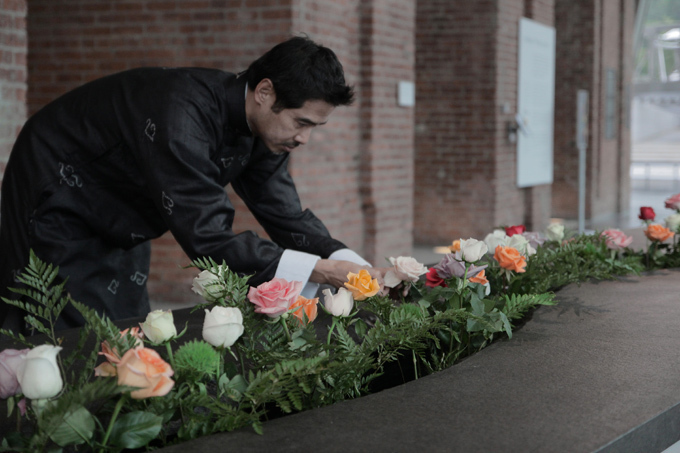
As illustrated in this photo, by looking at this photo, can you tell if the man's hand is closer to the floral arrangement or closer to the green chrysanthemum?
the floral arrangement

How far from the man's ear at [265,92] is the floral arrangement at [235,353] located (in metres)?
0.55

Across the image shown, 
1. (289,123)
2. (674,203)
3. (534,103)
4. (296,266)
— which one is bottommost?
(296,266)

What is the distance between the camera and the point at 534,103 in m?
8.44

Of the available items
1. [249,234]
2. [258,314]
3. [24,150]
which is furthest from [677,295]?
[24,150]

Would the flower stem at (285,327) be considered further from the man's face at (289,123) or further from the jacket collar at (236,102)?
the jacket collar at (236,102)

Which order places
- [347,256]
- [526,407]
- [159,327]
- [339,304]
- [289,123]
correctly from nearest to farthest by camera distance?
1. [159,327]
2. [526,407]
3. [339,304]
4. [289,123]
5. [347,256]

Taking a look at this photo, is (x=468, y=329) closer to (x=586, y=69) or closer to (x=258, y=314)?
(x=258, y=314)

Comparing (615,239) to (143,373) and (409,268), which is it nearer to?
(409,268)

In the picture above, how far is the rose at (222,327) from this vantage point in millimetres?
1064

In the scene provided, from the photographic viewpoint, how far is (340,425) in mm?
1109

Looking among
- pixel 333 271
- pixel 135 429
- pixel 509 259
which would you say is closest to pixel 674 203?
pixel 509 259

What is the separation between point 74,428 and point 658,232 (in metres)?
1.81

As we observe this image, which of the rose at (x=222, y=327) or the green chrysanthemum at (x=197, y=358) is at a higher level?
the rose at (x=222, y=327)

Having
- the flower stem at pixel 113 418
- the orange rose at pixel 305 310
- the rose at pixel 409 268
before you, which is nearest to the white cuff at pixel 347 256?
A: the rose at pixel 409 268
